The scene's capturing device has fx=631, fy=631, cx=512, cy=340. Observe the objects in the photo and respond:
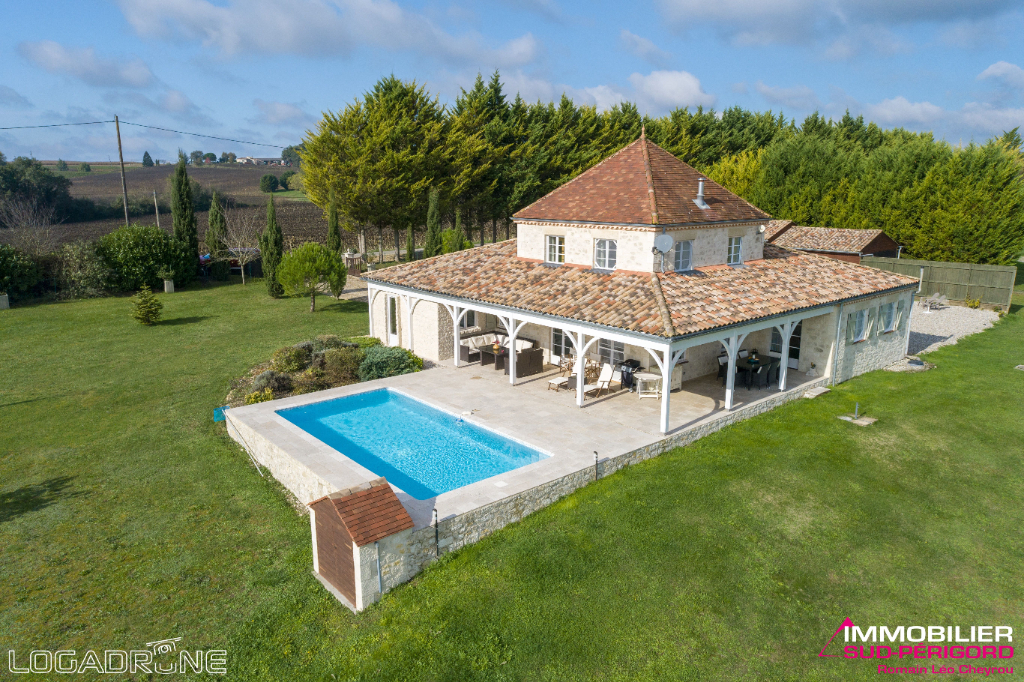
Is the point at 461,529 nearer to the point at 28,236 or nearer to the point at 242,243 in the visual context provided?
the point at 28,236

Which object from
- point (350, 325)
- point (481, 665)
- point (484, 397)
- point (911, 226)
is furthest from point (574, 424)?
point (911, 226)

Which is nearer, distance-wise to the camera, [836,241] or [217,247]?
[836,241]

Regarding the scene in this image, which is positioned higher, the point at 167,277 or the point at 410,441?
the point at 167,277

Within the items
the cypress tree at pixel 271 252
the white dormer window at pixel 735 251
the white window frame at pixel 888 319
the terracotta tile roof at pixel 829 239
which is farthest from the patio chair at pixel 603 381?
the cypress tree at pixel 271 252

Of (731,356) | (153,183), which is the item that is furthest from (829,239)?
(153,183)

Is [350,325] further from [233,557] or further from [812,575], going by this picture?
[812,575]

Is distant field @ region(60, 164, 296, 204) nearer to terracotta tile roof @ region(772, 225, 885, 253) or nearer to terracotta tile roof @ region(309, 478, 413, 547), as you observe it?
terracotta tile roof @ region(772, 225, 885, 253)

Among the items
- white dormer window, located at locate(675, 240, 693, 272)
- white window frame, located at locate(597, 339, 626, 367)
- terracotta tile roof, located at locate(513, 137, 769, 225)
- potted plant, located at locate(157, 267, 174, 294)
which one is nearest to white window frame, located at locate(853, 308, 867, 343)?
terracotta tile roof, located at locate(513, 137, 769, 225)
